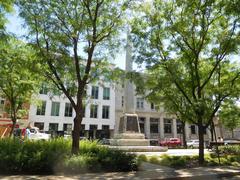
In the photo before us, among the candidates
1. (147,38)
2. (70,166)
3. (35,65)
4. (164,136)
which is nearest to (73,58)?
(35,65)

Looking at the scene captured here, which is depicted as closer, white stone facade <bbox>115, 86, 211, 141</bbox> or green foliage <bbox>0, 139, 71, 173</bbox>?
green foliage <bbox>0, 139, 71, 173</bbox>

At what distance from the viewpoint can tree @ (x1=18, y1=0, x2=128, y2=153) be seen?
12.4 metres

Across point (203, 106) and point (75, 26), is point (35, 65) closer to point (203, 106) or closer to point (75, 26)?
point (75, 26)

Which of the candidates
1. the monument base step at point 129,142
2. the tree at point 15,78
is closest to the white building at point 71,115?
the tree at point 15,78

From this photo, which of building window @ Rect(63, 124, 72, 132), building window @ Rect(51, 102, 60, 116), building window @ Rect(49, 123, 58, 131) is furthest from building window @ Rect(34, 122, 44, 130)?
building window @ Rect(63, 124, 72, 132)

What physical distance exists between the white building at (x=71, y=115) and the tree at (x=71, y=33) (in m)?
30.3

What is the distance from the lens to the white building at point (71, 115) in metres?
46.5

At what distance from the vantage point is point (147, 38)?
619 inches

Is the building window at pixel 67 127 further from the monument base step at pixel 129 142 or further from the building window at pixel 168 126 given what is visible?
the monument base step at pixel 129 142

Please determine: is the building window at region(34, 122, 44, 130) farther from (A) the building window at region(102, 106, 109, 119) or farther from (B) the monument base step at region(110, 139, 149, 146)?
(B) the monument base step at region(110, 139, 149, 146)

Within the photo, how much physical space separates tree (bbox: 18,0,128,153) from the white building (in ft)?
99.5

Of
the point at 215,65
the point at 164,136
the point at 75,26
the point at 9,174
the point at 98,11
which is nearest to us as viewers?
the point at 9,174

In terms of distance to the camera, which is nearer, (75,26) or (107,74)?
(75,26)

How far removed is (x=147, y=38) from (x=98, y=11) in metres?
3.91
